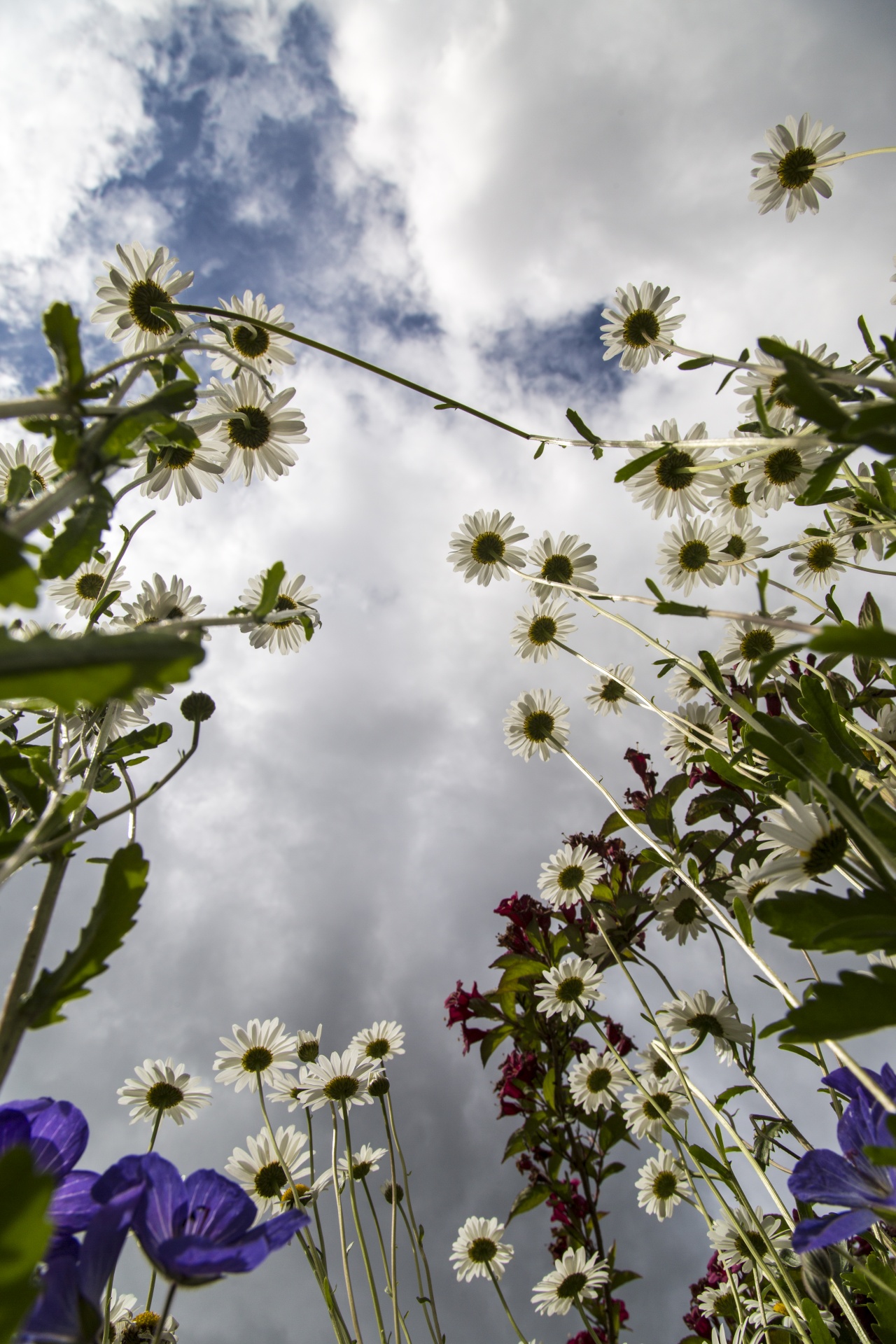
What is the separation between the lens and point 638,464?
87 centimetres

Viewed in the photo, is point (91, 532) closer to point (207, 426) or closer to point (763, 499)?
point (207, 426)

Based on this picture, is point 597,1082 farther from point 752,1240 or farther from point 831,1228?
point 831,1228

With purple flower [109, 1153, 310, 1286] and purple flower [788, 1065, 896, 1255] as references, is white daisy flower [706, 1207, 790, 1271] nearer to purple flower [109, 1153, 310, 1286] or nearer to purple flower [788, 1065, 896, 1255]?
purple flower [788, 1065, 896, 1255]

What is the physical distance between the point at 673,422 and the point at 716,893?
121 cm

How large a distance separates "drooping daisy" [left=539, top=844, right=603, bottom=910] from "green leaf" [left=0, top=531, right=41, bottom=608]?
2.31 m

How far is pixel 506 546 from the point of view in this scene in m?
2.04

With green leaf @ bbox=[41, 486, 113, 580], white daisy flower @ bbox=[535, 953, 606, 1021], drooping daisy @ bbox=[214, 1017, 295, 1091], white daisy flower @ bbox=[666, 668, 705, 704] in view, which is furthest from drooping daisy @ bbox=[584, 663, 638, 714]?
green leaf @ bbox=[41, 486, 113, 580]

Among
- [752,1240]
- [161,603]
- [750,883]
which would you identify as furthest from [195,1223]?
→ [752,1240]

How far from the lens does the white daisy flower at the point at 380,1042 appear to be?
221cm

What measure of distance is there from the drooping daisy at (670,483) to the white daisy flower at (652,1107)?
1.54 meters

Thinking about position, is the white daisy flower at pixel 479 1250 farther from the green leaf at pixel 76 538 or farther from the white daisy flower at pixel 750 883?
the green leaf at pixel 76 538

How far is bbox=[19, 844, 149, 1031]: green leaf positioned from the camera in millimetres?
349

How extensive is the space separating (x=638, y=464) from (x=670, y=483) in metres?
0.91

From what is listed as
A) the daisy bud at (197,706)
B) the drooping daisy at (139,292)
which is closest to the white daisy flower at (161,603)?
the daisy bud at (197,706)
